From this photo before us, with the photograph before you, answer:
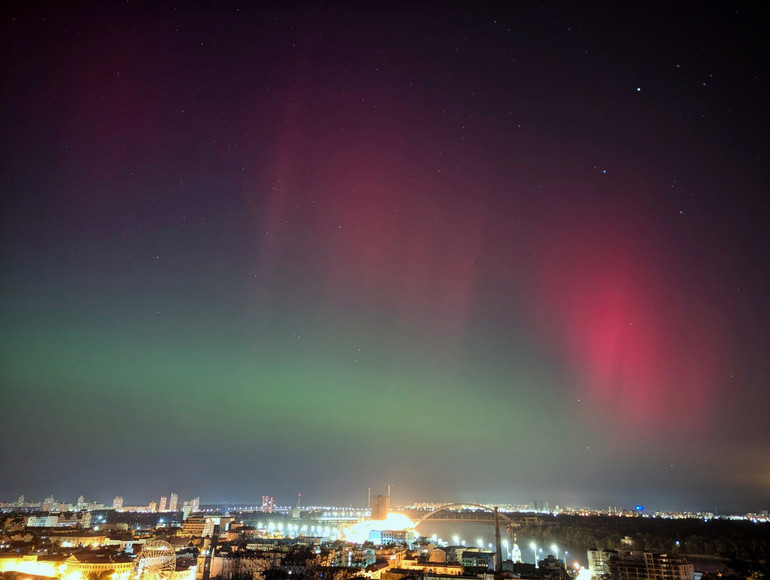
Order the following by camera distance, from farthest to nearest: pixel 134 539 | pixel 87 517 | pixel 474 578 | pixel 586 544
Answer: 1. pixel 87 517
2. pixel 586 544
3. pixel 134 539
4. pixel 474 578

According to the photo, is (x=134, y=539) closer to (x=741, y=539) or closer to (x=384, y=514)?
(x=384, y=514)

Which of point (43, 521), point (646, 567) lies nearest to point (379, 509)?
point (43, 521)

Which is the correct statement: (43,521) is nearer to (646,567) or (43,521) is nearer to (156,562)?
(156,562)

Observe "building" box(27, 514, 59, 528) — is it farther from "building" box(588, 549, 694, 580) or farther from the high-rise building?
"building" box(588, 549, 694, 580)

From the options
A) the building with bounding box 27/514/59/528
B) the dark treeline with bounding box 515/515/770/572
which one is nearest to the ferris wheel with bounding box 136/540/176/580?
the dark treeline with bounding box 515/515/770/572

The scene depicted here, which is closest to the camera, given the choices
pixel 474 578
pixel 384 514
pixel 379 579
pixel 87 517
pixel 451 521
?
pixel 474 578

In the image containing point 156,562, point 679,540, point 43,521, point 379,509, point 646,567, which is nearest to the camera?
point 156,562

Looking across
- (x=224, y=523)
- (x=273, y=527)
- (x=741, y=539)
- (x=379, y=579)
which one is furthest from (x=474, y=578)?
(x=273, y=527)

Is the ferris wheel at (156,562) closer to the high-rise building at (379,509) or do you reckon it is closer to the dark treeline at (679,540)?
the dark treeline at (679,540)
